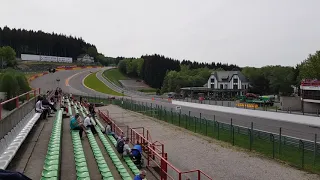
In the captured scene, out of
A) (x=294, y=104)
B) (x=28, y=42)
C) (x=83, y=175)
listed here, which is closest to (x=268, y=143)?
(x=83, y=175)

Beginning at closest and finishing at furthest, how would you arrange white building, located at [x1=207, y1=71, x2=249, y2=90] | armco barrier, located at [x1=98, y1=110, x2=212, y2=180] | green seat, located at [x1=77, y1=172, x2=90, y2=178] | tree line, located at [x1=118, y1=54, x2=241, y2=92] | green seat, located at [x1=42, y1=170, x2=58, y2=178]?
green seat, located at [x1=42, y1=170, x2=58, y2=178], green seat, located at [x1=77, y1=172, x2=90, y2=178], armco barrier, located at [x1=98, y1=110, x2=212, y2=180], white building, located at [x1=207, y1=71, x2=249, y2=90], tree line, located at [x1=118, y1=54, x2=241, y2=92]

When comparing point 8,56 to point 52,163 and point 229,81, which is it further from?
point 52,163

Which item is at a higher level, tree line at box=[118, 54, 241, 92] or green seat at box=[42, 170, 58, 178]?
tree line at box=[118, 54, 241, 92]

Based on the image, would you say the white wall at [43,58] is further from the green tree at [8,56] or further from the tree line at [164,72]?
the tree line at [164,72]

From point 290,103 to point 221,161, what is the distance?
35664mm

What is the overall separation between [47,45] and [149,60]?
3819 inches

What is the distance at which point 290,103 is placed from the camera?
4922cm

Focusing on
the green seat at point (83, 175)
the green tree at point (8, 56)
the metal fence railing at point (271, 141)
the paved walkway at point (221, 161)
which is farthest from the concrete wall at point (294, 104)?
the green tree at point (8, 56)

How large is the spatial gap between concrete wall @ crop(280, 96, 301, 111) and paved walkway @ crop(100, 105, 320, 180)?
2741 cm

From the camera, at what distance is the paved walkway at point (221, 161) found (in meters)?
15.8

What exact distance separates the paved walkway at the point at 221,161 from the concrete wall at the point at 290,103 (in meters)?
27.4

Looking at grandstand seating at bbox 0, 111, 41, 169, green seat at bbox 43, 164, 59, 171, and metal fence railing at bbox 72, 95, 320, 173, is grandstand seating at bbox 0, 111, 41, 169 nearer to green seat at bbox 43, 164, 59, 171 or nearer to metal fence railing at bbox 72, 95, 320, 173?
green seat at bbox 43, 164, 59, 171

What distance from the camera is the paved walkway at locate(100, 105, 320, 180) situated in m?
15.8

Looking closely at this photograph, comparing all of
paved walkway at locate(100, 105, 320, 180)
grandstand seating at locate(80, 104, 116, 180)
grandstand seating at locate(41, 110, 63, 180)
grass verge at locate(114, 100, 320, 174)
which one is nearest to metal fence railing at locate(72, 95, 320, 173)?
grass verge at locate(114, 100, 320, 174)
